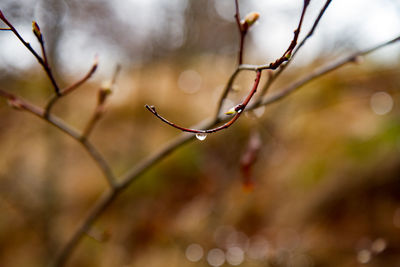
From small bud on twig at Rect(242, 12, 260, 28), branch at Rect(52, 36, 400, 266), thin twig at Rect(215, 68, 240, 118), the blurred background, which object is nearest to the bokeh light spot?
the blurred background

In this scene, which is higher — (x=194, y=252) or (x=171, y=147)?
(x=171, y=147)

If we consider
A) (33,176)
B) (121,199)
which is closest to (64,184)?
(33,176)

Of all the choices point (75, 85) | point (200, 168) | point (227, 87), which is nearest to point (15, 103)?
point (75, 85)

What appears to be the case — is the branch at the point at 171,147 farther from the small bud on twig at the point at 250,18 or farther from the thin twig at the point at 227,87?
the small bud on twig at the point at 250,18

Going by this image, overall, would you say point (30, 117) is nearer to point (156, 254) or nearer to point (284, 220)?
point (156, 254)

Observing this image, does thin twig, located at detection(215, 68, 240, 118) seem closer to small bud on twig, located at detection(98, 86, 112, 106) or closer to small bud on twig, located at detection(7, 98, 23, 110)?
small bud on twig, located at detection(98, 86, 112, 106)

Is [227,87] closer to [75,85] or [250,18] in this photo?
[250,18]

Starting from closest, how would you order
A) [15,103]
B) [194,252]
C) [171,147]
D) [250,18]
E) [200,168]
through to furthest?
[250,18] < [15,103] < [171,147] < [194,252] < [200,168]

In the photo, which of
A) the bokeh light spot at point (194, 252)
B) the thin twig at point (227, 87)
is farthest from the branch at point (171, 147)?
the bokeh light spot at point (194, 252)
